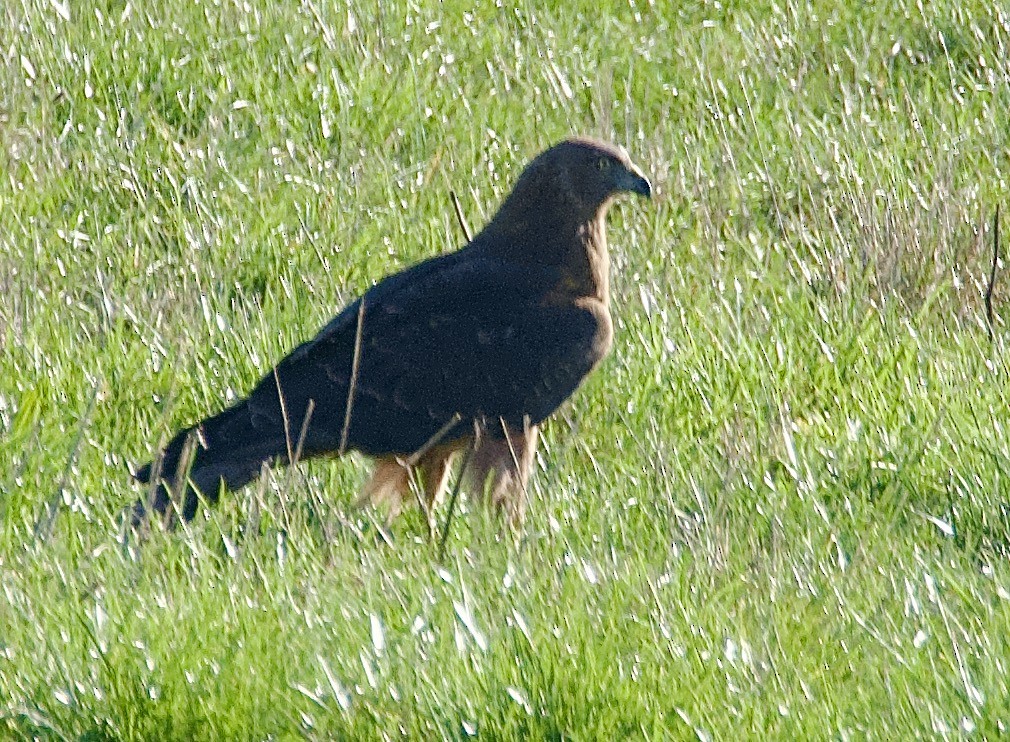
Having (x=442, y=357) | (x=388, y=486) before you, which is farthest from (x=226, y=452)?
(x=442, y=357)

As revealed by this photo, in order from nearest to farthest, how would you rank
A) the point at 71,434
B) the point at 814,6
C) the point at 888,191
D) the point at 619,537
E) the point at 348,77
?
the point at 619,537 < the point at 71,434 < the point at 888,191 < the point at 348,77 < the point at 814,6

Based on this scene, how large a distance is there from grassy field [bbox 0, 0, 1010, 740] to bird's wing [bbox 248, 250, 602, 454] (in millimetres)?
216

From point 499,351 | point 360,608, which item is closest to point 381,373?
point 499,351

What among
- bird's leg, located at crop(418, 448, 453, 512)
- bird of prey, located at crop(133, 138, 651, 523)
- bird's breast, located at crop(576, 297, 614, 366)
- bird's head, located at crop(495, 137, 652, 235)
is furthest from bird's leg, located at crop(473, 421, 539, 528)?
bird's head, located at crop(495, 137, 652, 235)

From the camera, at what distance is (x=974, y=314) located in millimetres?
5699

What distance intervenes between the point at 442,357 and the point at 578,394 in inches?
19.1

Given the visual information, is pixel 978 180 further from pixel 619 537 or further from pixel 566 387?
pixel 619 537

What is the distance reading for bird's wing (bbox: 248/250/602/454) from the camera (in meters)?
4.69

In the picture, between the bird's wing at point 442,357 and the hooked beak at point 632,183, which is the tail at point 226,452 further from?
the hooked beak at point 632,183

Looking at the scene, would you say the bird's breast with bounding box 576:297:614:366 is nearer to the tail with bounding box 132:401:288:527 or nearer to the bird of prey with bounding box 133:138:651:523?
the bird of prey with bounding box 133:138:651:523

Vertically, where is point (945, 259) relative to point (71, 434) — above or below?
below

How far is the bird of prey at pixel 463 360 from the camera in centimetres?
453

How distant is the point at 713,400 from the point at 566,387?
45cm

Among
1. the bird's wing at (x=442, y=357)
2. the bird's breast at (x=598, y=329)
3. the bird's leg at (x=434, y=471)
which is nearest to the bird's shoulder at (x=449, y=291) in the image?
the bird's wing at (x=442, y=357)
